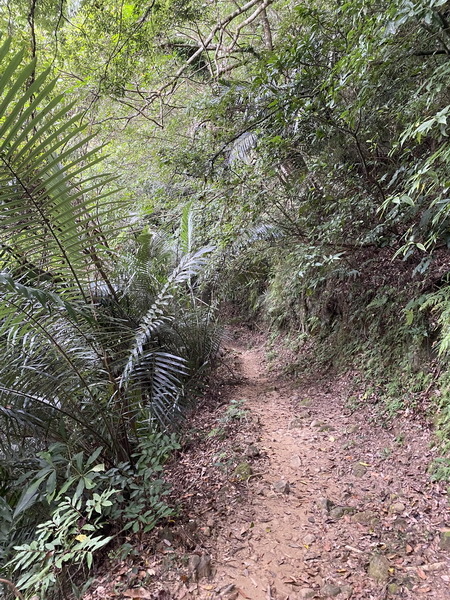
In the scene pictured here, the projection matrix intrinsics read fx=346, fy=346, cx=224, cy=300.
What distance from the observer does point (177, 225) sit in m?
6.55

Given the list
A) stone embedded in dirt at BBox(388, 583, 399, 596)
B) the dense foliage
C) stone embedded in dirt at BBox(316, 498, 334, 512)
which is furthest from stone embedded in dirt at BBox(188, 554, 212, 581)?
stone embedded in dirt at BBox(388, 583, 399, 596)

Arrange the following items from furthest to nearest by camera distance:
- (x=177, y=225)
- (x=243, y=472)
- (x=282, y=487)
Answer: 1. (x=177, y=225)
2. (x=243, y=472)
3. (x=282, y=487)

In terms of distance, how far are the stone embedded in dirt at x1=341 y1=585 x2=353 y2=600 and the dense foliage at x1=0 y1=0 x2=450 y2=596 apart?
106cm

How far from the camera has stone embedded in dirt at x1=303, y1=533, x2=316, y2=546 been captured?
7.30ft

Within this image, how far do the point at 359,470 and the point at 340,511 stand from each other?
479 mm

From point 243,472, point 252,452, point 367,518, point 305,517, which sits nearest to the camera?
point 367,518

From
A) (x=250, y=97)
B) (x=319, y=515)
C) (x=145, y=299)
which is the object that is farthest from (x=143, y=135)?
(x=319, y=515)

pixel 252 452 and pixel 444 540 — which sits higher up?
pixel 252 452

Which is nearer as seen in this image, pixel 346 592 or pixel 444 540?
pixel 346 592

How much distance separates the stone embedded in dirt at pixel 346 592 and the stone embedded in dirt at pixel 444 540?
2.01 feet

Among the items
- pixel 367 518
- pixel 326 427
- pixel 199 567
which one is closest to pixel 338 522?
pixel 367 518

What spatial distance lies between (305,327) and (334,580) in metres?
3.99

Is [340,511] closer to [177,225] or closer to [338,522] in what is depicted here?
[338,522]

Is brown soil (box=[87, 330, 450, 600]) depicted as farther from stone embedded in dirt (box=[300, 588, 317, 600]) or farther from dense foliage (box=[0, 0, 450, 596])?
dense foliage (box=[0, 0, 450, 596])
